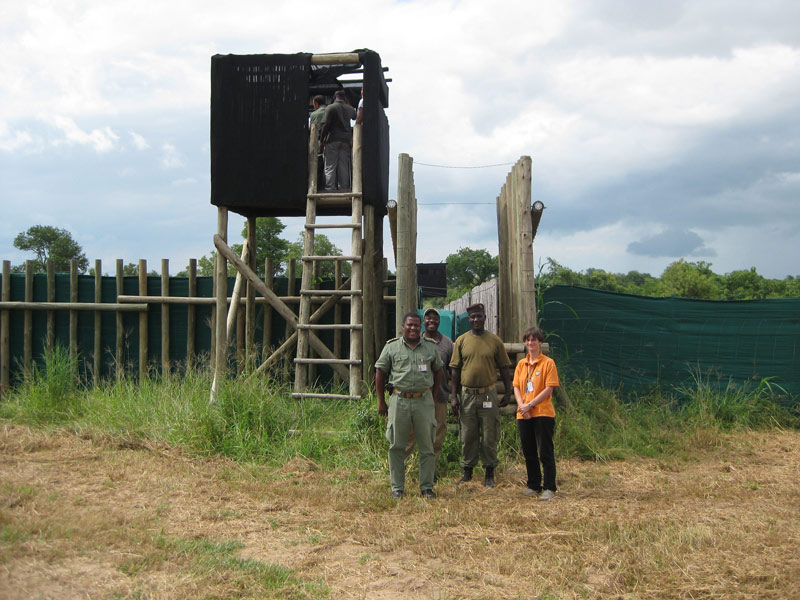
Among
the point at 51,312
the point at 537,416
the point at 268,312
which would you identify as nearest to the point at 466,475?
the point at 537,416

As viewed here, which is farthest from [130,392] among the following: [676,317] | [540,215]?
[676,317]

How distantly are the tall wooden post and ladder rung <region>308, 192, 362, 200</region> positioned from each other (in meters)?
1.20

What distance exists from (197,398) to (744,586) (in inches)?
254

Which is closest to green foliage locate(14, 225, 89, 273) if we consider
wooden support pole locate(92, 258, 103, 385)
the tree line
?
the tree line

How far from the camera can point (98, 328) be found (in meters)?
10.4

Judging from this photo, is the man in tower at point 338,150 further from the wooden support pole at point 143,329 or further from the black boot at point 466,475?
the black boot at point 466,475

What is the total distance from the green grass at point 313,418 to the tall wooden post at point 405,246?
1271mm

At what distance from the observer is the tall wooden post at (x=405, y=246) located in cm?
780

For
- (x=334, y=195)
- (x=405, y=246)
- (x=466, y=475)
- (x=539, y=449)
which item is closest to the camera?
(x=539, y=449)

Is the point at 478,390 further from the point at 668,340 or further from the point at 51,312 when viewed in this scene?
the point at 51,312

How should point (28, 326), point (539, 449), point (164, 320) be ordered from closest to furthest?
point (539, 449) < point (164, 320) < point (28, 326)

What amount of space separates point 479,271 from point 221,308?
58.9m

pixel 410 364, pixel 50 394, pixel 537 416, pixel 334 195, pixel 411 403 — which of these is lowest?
pixel 50 394

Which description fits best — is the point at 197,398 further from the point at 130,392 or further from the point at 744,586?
the point at 744,586
